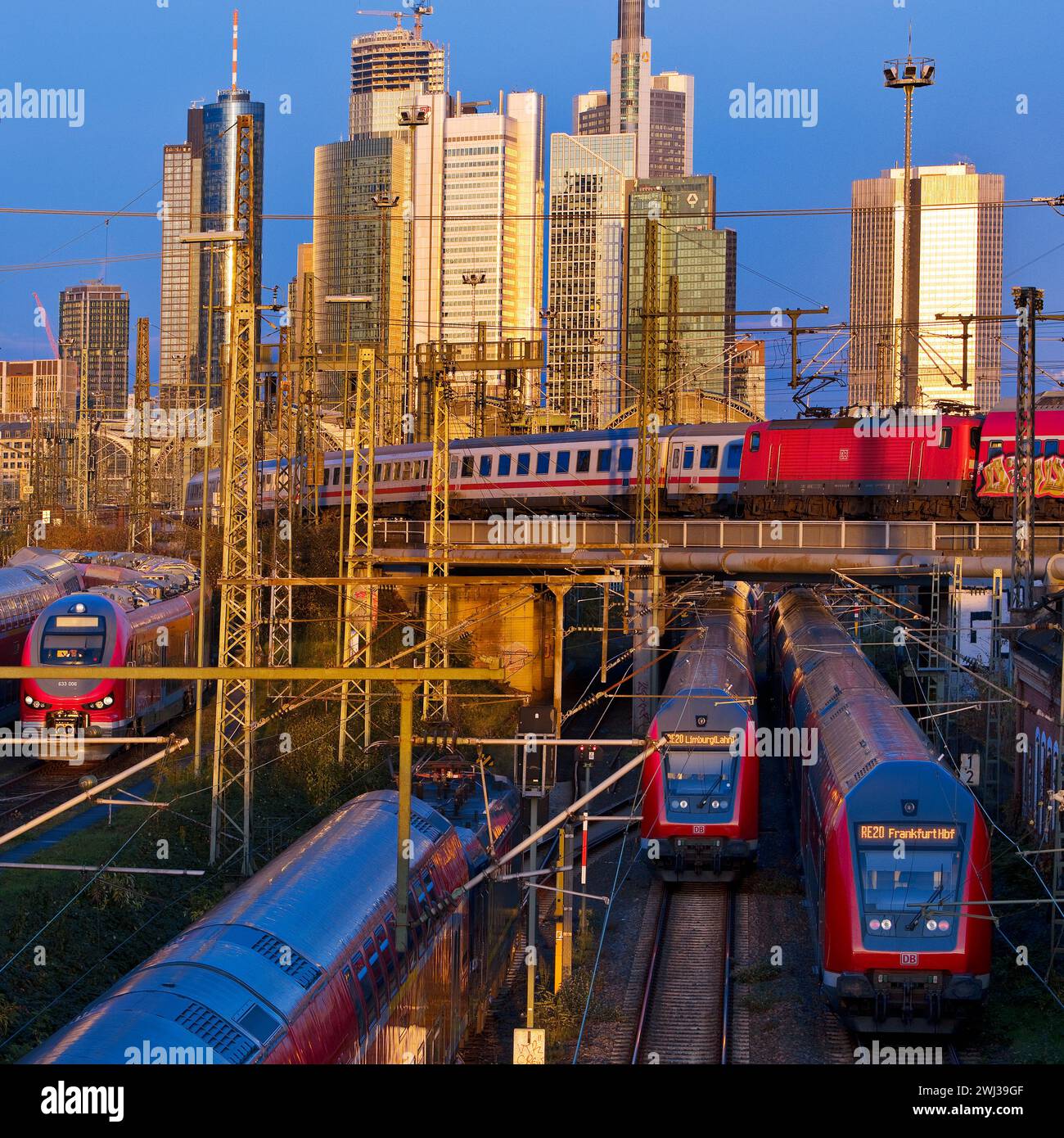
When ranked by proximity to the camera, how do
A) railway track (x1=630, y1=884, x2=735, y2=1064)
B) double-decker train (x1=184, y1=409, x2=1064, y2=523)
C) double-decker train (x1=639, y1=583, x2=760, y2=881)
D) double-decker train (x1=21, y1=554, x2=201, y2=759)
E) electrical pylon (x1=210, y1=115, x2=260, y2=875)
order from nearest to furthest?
railway track (x1=630, y1=884, x2=735, y2=1064) → electrical pylon (x1=210, y1=115, x2=260, y2=875) → double-decker train (x1=639, y1=583, x2=760, y2=881) → double-decker train (x1=21, y1=554, x2=201, y2=759) → double-decker train (x1=184, y1=409, x2=1064, y2=523)

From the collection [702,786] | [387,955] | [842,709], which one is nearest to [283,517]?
[702,786]

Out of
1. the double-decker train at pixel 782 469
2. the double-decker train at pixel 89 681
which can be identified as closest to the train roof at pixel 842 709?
the double-decker train at pixel 782 469

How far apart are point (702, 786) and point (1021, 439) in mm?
9494

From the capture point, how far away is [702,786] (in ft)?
75.4

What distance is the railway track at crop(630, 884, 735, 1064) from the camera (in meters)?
17.3

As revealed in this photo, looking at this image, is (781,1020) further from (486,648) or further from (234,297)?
(486,648)

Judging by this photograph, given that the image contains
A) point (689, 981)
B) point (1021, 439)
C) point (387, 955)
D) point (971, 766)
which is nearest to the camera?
point (387, 955)

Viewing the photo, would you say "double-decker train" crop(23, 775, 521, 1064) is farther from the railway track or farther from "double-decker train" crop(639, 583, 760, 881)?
"double-decker train" crop(639, 583, 760, 881)

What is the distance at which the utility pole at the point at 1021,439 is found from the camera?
24.6 meters

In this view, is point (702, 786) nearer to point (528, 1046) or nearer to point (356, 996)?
point (528, 1046)

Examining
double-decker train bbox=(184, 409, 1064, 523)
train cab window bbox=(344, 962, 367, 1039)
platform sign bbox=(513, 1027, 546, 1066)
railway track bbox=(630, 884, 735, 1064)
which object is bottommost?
railway track bbox=(630, 884, 735, 1064)

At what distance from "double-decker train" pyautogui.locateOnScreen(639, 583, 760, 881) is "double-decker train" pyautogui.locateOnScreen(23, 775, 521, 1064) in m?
6.64

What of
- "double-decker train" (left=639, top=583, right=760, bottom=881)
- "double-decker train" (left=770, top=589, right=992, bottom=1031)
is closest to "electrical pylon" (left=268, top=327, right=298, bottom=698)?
"double-decker train" (left=639, top=583, right=760, bottom=881)
